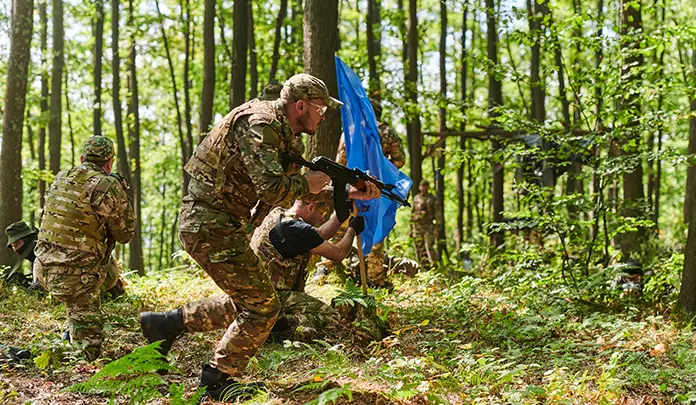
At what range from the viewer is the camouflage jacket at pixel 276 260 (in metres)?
5.84

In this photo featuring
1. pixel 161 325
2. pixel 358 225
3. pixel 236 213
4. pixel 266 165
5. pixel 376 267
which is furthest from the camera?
pixel 376 267

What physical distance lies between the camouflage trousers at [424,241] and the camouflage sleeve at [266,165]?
1035 cm

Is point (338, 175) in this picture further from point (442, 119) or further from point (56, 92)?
point (56, 92)

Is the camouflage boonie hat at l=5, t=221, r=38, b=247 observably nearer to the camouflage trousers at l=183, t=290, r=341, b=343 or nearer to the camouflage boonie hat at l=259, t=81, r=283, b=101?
the camouflage boonie hat at l=259, t=81, r=283, b=101

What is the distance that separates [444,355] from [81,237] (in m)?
3.18

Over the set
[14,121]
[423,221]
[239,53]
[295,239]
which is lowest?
[423,221]

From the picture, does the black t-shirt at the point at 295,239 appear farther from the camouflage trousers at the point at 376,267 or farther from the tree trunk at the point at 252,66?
the tree trunk at the point at 252,66

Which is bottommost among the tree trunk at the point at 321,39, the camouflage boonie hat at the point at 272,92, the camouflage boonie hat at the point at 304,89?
the camouflage boonie hat at the point at 304,89

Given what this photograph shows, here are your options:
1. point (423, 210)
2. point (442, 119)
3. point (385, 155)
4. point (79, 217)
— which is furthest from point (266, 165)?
point (442, 119)

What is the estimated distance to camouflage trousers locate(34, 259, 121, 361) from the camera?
527cm

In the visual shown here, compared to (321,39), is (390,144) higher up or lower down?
lower down

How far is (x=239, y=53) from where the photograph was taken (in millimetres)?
12430

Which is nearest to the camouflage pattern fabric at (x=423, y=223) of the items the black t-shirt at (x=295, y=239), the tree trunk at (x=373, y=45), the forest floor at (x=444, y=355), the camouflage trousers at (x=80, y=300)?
the tree trunk at (x=373, y=45)

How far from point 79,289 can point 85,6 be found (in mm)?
12551
